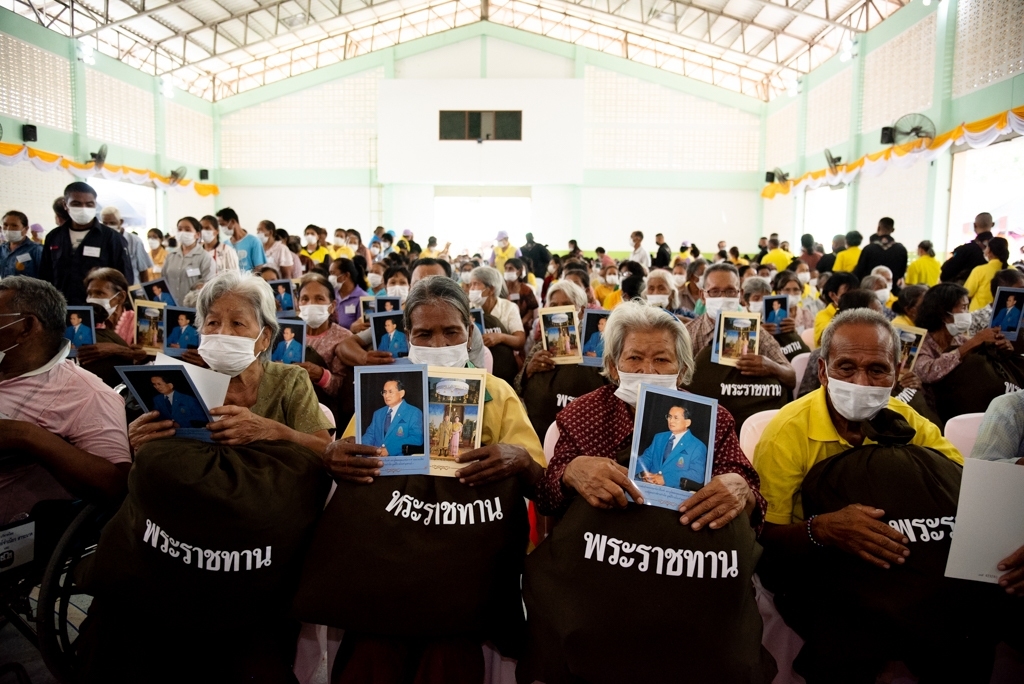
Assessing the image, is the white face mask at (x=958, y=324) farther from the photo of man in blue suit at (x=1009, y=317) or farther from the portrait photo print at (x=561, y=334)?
the portrait photo print at (x=561, y=334)

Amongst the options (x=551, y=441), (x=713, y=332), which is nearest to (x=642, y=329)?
→ (x=551, y=441)

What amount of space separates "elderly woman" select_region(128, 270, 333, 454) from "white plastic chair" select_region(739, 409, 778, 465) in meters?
1.44

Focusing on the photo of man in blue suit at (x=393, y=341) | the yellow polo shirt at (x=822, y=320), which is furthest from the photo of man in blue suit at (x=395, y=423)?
the yellow polo shirt at (x=822, y=320)

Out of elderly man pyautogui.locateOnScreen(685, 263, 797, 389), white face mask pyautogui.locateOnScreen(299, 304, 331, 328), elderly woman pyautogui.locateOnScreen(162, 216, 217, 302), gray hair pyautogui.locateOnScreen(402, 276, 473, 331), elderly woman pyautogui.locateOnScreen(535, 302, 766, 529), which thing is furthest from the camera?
elderly woman pyautogui.locateOnScreen(162, 216, 217, 302)

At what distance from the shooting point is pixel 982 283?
21.6ft

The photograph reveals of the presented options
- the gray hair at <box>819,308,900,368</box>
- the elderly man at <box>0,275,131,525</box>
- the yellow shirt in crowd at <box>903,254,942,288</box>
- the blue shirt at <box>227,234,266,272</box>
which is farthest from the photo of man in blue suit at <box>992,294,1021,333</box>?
the blue shirt at <box>227,234,266,272</box>

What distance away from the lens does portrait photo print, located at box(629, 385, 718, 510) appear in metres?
1.65

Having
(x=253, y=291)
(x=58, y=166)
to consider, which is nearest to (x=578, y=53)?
(x=58, y=166)

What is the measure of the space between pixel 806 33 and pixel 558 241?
28.1 feet

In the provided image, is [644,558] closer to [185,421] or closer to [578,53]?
[185,421]

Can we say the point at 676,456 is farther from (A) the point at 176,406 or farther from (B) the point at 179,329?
(B) the point at 179,329

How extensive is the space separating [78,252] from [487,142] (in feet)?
51.4

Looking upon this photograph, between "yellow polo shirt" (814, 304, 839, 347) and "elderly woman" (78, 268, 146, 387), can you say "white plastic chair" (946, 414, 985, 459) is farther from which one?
"elderly woman" (78, 268, 146, 387)

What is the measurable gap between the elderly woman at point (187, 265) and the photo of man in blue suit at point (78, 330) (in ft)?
10.6
